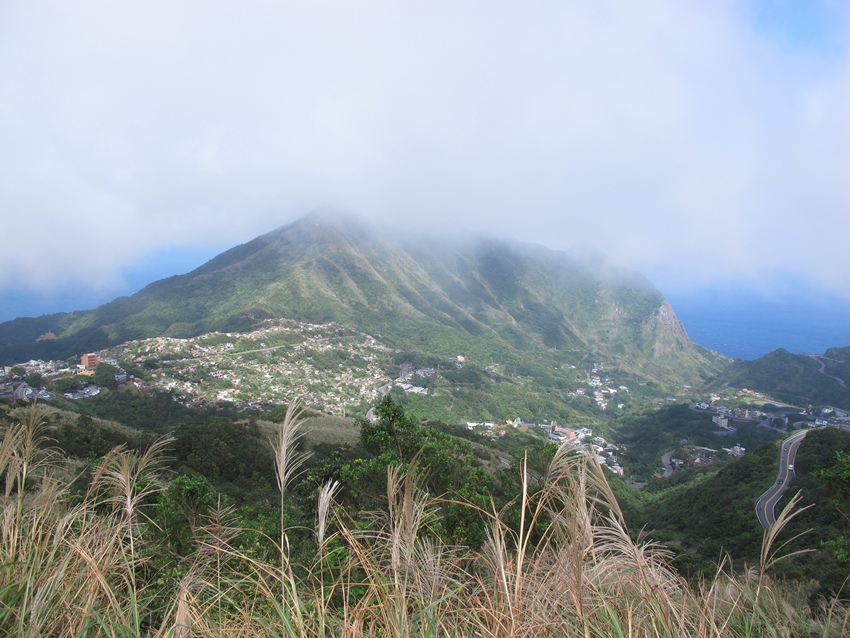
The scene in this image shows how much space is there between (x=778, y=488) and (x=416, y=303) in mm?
89672

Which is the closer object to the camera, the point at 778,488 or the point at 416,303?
the point at 778,488

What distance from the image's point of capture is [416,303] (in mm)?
107188

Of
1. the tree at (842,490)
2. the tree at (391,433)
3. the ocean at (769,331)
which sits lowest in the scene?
the ocean at (769,331)

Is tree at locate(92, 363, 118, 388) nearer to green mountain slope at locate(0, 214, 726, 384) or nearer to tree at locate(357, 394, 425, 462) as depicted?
green mountain slope at locate(0, 214, 726, 384)

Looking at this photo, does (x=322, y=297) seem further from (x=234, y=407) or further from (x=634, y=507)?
(x=634, y=507)

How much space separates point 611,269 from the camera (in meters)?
153

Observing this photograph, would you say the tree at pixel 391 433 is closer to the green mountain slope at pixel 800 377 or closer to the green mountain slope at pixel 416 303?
the green mountain slope at pixel 416 303

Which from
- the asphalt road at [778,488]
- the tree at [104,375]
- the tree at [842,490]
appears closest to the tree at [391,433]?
the tree at [842,490]

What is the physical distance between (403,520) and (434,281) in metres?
126

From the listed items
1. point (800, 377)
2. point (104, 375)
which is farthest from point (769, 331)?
point (104, 375)

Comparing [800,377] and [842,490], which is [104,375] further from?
[800,377]

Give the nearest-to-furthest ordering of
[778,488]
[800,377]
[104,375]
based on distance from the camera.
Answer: [778,488], [104,375], [800,377]

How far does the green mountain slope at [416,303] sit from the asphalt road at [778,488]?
60947 millimetres

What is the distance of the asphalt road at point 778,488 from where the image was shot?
17.9 meters
